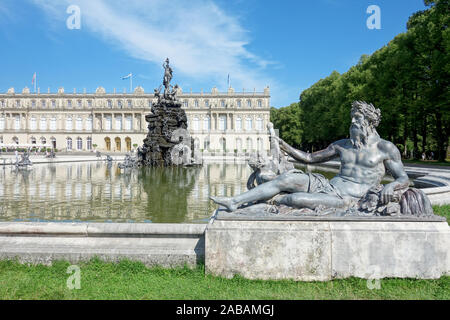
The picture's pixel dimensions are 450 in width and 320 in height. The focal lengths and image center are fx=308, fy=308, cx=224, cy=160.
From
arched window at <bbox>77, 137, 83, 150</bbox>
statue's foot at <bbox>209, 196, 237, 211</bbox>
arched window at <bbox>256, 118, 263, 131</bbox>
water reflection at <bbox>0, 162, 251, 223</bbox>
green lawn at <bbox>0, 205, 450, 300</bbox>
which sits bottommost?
green lawn at <bbox>0, 205, 450, 300</bbox>

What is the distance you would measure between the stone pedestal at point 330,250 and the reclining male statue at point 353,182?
1.04 ft

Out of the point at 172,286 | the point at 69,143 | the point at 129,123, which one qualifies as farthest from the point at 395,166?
the point at 69,143

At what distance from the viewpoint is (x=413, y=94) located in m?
25.8

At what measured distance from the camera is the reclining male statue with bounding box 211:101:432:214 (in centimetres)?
336

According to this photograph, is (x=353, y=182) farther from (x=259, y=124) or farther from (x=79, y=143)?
(x=79, y=143)

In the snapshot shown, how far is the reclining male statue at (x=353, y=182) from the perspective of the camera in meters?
3.36

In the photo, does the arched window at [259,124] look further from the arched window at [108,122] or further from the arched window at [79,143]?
the arched window at [79,143]

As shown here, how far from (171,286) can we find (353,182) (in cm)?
238

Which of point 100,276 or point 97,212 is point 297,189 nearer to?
point 100,276

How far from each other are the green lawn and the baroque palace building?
77843mm

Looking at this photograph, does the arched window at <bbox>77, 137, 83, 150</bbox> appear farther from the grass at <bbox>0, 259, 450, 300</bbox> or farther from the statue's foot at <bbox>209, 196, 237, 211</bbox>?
the statue's foot at <bbox>209, 196, 237, 211</bbox>

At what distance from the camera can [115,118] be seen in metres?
82.7

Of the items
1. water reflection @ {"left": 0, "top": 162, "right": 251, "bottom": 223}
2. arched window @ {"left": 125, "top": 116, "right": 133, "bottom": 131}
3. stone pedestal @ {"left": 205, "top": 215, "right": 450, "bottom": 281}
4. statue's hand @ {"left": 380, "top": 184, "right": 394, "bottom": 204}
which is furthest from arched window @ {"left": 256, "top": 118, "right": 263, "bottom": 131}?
stone pedestal @ {"left": 205, "top": 215, "right": 450, "bottom": 281}

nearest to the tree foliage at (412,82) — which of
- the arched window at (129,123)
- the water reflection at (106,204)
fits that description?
the water reflection at (106,204)
